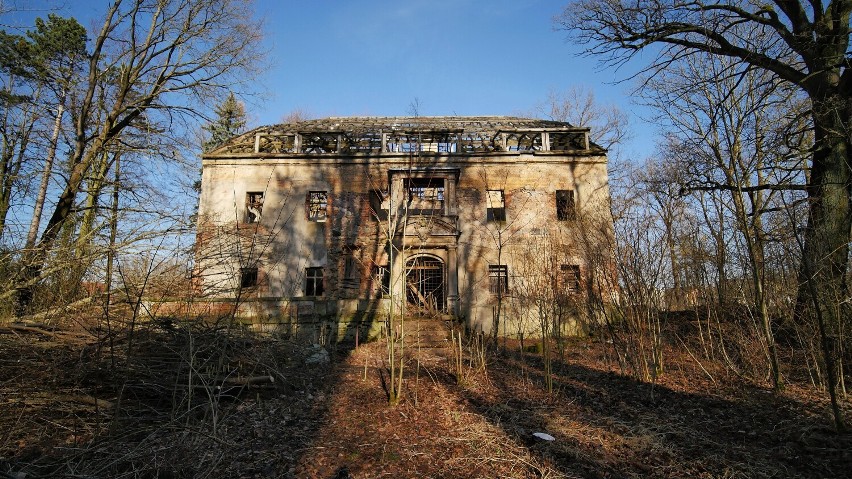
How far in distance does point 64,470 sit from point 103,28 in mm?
12623

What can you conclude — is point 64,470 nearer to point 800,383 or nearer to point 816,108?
point 800,383

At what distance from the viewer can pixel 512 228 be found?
60.1 ft

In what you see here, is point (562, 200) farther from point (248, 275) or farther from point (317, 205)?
point (248, 275)

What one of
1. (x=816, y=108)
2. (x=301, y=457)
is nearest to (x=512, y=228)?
(x=816, y=108)

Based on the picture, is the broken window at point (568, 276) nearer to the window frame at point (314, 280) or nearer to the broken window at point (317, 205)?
the window frame at point (314, 280)

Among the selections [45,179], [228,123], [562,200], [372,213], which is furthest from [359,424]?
[228,123]

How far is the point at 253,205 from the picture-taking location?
19.3 meters

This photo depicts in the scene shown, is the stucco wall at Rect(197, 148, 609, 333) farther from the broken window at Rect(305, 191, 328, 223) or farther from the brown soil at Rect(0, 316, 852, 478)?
the brown soil at Rect(0, 316, 852, 478)

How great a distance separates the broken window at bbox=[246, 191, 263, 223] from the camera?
1906 cm

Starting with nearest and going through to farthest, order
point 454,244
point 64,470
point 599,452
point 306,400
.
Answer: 1. point 64,470
2. point 599,452
3. point 306,400
4. point 454,244

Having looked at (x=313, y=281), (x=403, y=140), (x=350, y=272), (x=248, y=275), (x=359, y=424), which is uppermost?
(x=403, y=140)

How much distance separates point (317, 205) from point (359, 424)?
13866 mm

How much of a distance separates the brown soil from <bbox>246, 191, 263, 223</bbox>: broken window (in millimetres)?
12024

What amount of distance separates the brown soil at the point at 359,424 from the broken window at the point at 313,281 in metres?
10.0
